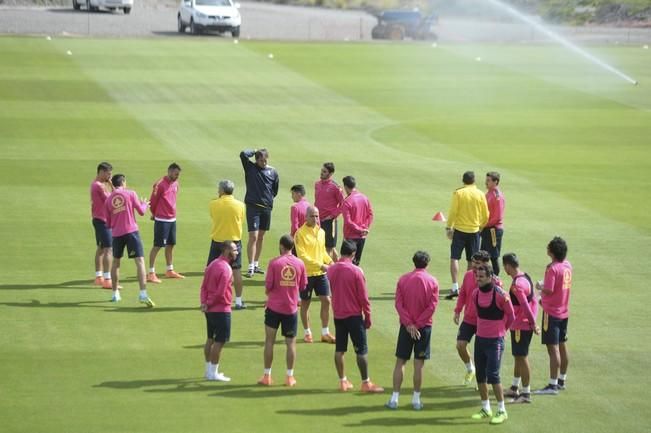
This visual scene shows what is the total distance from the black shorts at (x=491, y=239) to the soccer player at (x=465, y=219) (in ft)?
1.45

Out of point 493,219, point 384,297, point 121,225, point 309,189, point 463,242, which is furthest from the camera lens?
point 309,189

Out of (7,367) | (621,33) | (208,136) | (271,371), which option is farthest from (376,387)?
(621,33)

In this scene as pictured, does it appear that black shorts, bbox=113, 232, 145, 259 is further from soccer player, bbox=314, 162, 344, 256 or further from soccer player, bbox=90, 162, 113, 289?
soccer player, bbox=314, 162, 344, 256

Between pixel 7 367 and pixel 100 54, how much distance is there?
38126 mm

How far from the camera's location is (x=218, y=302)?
16953mm

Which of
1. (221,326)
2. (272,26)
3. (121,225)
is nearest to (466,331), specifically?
(221,326)

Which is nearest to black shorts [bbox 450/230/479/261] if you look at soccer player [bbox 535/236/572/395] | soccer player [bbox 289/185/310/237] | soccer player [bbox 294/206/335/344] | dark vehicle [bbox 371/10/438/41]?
soccer player [bbox 289/185/310/237]

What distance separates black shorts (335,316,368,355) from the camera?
656 inches

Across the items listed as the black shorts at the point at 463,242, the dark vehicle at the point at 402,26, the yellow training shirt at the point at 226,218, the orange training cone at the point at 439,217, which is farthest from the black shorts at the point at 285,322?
the dark vehicle at the point at 402,26

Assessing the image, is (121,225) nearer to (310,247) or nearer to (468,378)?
(310,247)

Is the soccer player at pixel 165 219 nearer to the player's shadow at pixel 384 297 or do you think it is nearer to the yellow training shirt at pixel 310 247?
the player's shadow at pixel 384 297

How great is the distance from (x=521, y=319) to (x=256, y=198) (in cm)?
819

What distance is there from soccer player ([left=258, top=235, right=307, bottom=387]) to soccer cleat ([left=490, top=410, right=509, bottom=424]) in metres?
2.92

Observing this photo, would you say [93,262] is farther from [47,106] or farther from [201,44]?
[201,44]
